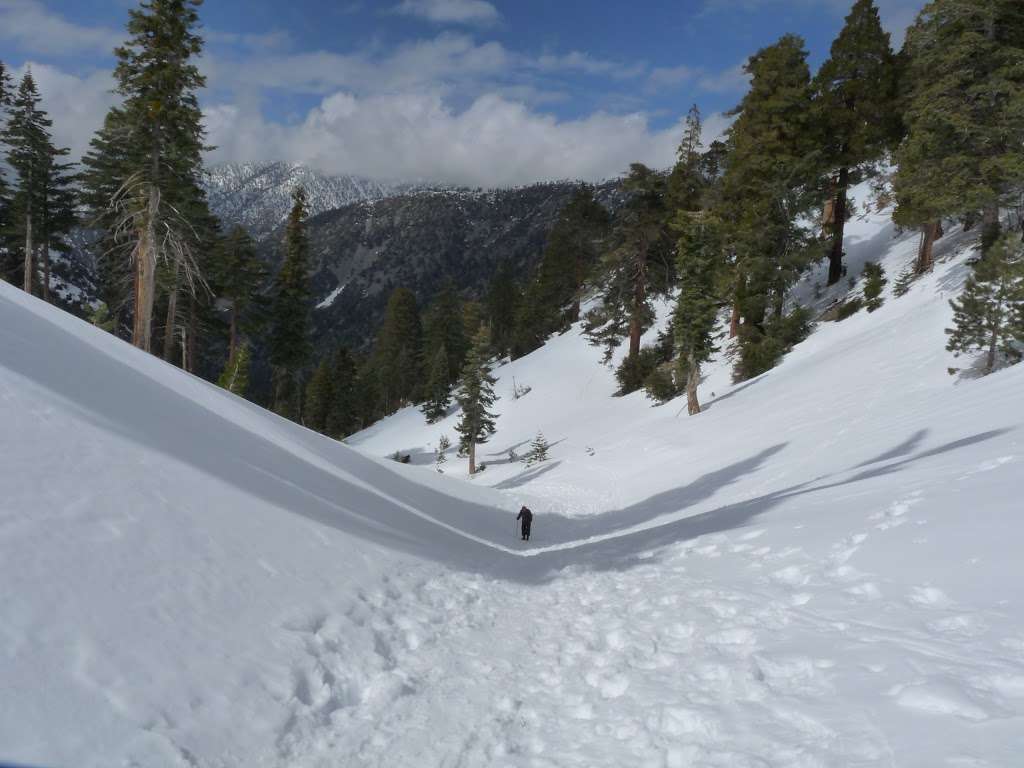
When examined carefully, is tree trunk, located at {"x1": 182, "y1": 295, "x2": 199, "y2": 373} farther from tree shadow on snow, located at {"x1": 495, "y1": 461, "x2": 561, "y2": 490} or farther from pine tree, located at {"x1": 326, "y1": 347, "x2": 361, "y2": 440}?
pine tree, located at {"x1": 326, "y1": 347, "x2": 361, "y2": 440}

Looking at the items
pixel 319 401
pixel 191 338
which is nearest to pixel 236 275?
pixel 191 338

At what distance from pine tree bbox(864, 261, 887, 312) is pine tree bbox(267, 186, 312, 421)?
31583 millimetres

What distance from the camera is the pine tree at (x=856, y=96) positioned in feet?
89.0

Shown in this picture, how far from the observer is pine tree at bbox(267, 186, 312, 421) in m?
34.8

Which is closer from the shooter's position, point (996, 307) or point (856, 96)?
point (996, 307)

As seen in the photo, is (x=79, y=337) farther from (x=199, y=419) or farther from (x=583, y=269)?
(x=583, y=269)

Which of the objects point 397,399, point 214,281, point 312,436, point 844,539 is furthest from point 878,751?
point 397,399

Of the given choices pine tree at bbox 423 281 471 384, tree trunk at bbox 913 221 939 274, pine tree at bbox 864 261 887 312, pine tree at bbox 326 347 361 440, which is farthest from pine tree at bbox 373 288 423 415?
tree trunk at bbox 913 221 939 274

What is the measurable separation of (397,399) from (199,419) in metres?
59.0

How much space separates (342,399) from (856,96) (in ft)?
157

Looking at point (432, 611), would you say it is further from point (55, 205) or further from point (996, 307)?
point (55, 205)

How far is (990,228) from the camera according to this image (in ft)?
67.5

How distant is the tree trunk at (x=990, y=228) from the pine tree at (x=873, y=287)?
439cm

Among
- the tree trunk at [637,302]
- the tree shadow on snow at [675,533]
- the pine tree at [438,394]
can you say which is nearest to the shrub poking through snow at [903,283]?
the tree trunk at [637,302]
